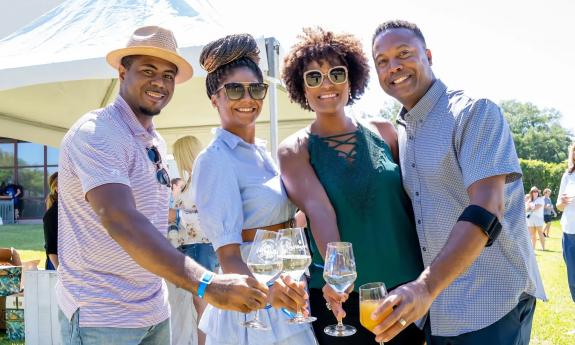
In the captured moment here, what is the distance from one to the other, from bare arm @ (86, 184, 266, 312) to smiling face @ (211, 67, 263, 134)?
2.63 feet

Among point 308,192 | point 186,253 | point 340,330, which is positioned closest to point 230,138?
point 308,192

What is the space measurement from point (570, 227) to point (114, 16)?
6.26 metres

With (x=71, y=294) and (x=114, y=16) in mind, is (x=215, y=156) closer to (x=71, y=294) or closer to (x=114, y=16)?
(x=71, y=294)

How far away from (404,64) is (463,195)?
0.66 metres

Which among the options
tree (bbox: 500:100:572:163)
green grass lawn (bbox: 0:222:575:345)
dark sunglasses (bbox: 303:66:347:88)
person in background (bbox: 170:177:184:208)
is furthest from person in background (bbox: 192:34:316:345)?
tree (bbox: 500:100:572:163)

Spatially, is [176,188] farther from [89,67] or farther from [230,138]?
[230,138]

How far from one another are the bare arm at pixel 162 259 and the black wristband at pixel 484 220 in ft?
2.57

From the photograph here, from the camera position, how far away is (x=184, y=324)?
5.34 m

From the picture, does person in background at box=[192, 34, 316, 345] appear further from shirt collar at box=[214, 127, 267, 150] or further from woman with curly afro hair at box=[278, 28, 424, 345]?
woman with curly afro hair at box=[278, 28, 424, 345]

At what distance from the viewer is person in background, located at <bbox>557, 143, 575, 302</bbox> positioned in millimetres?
6691

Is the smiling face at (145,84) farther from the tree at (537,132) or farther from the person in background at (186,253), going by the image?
the tree at (537,132)

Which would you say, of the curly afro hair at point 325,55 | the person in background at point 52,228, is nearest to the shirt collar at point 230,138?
the curly afro hair at point 325,55

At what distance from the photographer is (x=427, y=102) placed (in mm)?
2357

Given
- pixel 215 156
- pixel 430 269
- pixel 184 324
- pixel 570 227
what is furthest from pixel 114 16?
pixel 570 227
